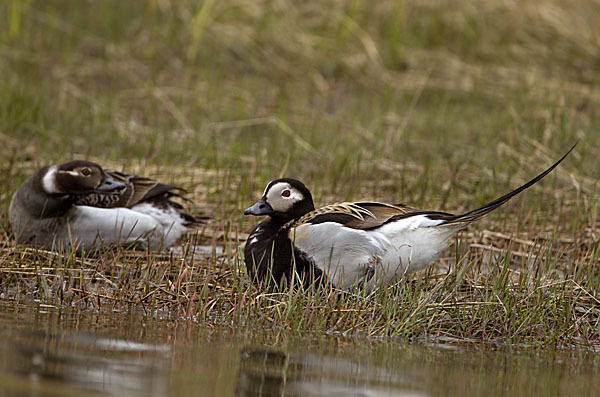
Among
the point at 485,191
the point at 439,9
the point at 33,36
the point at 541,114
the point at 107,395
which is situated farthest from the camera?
the point at 439,9

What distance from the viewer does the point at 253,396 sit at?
10.2 feet

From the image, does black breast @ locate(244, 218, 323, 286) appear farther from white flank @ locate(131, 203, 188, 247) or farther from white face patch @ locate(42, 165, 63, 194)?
white face patch @ locate(42, 165, 63, 194)

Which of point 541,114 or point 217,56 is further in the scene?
point 217,56

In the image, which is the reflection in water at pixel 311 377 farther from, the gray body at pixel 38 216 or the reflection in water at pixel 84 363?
the gray body at pixel 38 216

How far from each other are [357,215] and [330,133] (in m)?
4.88

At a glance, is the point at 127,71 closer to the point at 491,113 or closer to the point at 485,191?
the point at 491,113

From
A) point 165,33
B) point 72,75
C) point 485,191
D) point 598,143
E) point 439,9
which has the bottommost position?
point 485,191

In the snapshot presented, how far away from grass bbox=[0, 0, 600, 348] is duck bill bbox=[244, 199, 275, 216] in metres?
0.32

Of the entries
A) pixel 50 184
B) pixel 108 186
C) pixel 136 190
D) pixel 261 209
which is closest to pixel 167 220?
pixel 136 190

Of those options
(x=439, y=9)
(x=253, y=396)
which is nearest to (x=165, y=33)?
(x=439, y=9)

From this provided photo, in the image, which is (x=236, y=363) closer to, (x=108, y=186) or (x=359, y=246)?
(x=359, y=246)

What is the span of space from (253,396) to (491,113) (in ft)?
29.9

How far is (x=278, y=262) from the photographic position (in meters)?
5.36

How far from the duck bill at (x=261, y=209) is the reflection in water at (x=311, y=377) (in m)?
1.71
